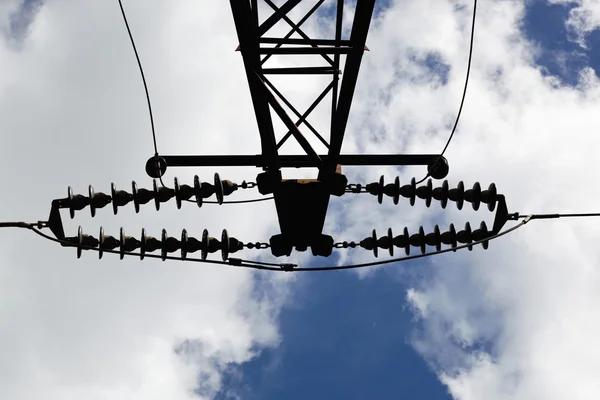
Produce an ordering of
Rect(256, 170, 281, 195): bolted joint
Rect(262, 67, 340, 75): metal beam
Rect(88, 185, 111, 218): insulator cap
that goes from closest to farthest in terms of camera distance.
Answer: Rect(262, 67, 340, 75): metal beam < Rect(256, 170, 281, 195): bolted joint < Rect(88, 185, 111, 218): insulator cap

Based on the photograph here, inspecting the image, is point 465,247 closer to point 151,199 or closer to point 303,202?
point 303,202

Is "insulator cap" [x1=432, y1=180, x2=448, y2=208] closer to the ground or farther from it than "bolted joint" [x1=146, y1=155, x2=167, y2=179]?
closer to the ground

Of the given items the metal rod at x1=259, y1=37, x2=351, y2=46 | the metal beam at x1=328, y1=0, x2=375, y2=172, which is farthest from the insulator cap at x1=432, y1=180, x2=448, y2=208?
the metal rod at x1=259, y1=37, x2=351, y2=46

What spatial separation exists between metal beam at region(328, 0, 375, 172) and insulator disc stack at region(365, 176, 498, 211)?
1.19 metres

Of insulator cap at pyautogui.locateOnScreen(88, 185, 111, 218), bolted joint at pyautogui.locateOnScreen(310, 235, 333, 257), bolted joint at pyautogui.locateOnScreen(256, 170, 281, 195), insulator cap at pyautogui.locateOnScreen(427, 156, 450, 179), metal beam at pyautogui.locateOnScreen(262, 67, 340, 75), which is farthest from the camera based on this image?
insulator cap at pyautogui.locateOnScreen(427, 156, 450, 179)

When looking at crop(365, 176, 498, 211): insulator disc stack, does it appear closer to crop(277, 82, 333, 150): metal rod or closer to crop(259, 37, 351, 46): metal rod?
crop(277, 82, 333, 150): metal rod

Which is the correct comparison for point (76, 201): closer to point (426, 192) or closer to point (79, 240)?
point (79, 240)

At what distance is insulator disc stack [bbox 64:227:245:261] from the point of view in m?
8.56

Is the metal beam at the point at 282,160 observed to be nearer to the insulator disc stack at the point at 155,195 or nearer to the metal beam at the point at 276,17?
the insulator disc stack at the point at 155,195

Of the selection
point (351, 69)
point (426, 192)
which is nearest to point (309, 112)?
point (351, 69)

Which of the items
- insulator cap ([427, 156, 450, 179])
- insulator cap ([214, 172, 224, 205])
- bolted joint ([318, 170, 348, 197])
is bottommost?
bolted joint ([318, 170, 348, 197])

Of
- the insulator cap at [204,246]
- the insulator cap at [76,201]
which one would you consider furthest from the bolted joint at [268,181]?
the insulator cap at [76,201]

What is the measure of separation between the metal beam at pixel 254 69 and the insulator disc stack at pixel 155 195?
840 mm

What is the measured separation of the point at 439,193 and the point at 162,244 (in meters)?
3.41
